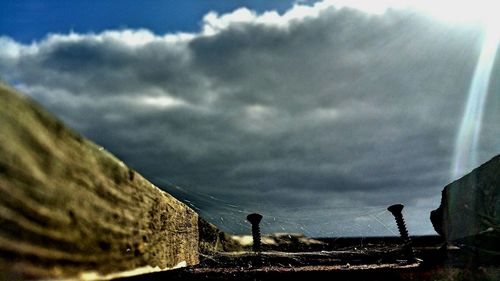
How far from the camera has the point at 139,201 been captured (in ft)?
4.06

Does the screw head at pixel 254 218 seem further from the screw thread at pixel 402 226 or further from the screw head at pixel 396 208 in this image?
the screw thread at pixel 402 226

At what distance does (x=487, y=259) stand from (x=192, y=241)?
2.38 meters

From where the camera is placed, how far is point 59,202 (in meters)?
0.83

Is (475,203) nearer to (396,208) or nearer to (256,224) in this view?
(256,224)

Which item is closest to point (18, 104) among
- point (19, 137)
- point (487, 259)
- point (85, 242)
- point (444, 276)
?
point (19, 137)

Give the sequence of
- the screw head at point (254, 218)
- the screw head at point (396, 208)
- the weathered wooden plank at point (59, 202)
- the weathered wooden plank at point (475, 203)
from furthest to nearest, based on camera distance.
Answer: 1. the screw head at point (396, 208)
2. the screw head at point (254, 218)
3. the weathered wooden plank at point (475, 203)
4. the weathered wooden plank at point (59, 202)

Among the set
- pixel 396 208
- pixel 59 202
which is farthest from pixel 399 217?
pixel 59 202

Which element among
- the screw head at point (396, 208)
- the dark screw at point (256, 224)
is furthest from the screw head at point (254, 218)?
the screw head at point (396, 208)

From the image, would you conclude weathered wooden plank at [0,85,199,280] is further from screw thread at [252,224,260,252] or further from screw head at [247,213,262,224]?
screw thread at [252,224,260,252]

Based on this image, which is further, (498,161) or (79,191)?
(498,161)

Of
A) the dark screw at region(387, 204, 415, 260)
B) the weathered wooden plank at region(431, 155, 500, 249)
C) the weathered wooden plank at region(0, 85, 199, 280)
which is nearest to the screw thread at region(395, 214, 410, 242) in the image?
the dark screw at region(387, 204, 415, 260)

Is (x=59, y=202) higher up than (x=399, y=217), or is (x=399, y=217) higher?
(x=59, y=202)

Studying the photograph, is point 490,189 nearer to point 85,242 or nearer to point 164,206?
point 164,206

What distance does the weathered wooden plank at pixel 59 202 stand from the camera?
2.38 ft
